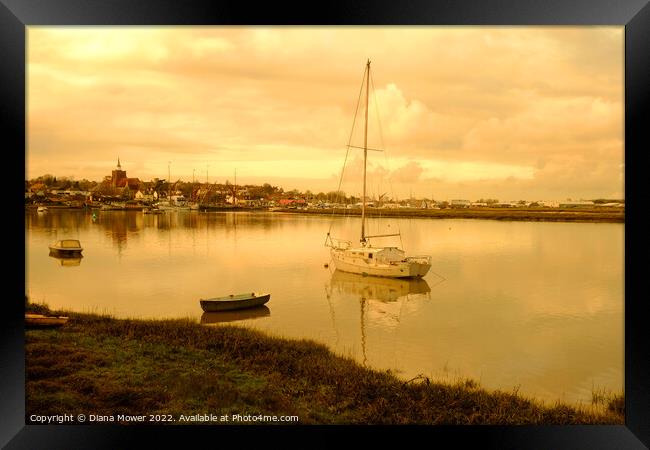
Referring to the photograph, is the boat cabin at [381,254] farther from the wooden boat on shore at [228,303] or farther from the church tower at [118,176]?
the church tower at [118,176]

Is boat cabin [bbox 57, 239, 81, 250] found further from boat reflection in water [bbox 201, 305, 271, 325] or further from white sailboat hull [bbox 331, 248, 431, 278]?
white sailboat hull [bbox 331, 248, 431, 278]

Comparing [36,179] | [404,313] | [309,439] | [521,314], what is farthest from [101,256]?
[521,314]

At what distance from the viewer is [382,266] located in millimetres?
11445

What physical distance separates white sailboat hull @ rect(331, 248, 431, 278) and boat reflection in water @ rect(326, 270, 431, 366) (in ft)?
0.42

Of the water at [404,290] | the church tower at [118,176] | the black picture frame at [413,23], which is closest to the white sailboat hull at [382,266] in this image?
the water at [404,290]

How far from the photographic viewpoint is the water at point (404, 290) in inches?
254

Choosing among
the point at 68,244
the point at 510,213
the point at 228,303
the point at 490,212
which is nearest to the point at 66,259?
the point at 68,244

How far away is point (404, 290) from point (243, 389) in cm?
583

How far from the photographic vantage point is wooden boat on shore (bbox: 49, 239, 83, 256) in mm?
9742

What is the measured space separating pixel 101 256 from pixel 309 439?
9037mm

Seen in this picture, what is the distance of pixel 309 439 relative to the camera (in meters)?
4.94

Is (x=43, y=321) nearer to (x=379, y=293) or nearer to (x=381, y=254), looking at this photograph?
A: (x=379, y=293)

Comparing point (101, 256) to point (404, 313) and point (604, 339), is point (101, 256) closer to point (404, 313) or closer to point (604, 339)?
point (404, 313)

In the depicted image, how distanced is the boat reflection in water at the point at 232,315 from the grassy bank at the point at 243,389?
1437 mm
